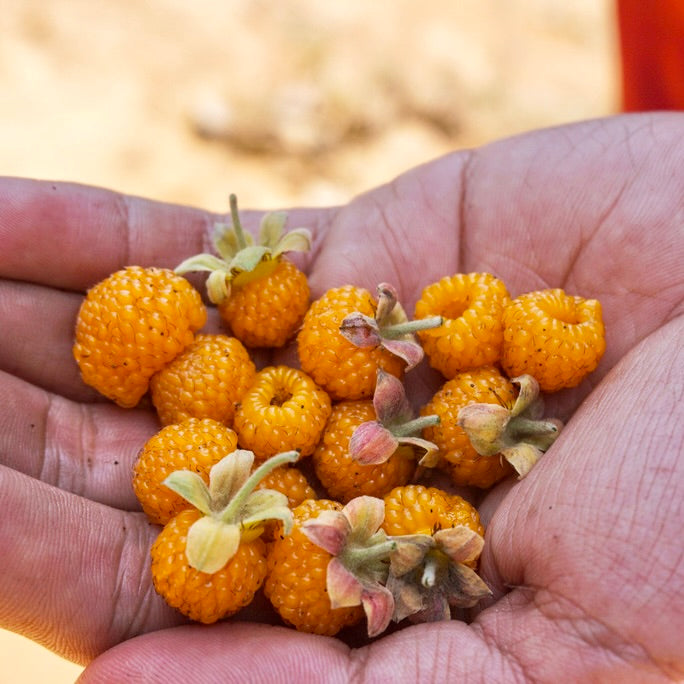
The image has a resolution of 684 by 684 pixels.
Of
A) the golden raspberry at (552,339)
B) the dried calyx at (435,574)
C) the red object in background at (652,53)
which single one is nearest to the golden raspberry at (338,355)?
the golden raspberry at (552,339)

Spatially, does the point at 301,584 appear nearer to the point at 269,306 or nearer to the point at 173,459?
the point at 173,459

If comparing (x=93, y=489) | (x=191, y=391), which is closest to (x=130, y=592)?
(x=93, y=489)

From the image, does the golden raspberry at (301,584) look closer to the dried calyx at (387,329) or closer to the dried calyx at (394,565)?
the dried calyx at (394,565)

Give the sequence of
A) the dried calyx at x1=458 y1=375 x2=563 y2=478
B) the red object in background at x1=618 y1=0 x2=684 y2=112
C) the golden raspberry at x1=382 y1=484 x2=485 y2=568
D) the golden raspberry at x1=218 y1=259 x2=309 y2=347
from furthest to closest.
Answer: the red object in background at x1=618 y1=0 x2=684 y2=112 < the golden raspberry at x1=218 y1=259 x2=309 y2=347 < the dried calyx at x1=458 y1=375 x2=563 y2=478 < the golden raspberry at x1=382 y1=484 x2=485 y2=568

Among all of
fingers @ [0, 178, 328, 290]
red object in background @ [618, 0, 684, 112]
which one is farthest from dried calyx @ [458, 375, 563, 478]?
red object in background @ [618, 0, 684, 112]

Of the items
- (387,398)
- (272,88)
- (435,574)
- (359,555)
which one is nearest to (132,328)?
(387,398)

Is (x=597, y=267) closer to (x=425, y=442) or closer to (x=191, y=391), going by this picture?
(x=425, y=442)

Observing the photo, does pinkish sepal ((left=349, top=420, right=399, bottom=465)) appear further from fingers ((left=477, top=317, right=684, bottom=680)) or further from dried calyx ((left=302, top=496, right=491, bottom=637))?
fingers ((left=477, top=317, right=684, bottom=680))
